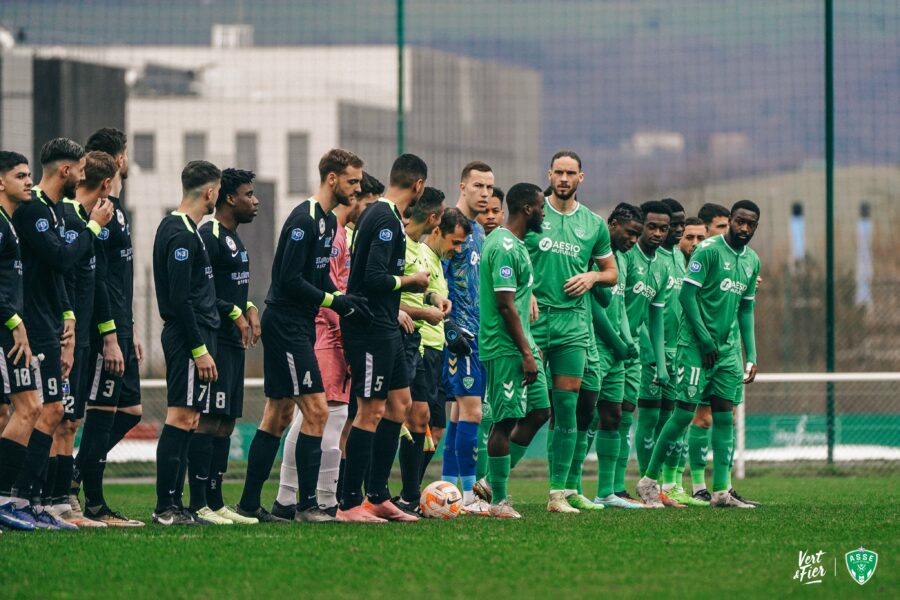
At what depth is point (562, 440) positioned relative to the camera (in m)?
10.1

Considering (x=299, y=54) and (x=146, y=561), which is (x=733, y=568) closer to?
(x=146, y=561)

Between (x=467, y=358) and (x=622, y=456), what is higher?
(x=467, y=358)

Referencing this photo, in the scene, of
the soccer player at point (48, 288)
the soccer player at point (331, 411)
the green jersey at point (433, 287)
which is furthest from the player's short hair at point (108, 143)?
the green jersey at point (433, 287)

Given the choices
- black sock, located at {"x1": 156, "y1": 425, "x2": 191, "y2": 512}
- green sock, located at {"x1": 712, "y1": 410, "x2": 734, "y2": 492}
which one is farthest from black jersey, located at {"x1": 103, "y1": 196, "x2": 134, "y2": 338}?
green sock, located at {"x1": 712, "y1": 410, "x2": 734, "y2": 492}

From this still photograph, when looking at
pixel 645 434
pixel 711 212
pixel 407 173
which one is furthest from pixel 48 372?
pixel 711 212

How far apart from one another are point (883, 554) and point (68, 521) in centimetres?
495

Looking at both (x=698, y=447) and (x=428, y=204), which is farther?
(x=698, y=447)

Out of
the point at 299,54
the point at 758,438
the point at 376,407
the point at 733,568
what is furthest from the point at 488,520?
the point at 299,54

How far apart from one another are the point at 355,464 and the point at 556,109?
2425 cm

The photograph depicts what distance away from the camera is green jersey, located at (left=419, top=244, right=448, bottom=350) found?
34.0 ft

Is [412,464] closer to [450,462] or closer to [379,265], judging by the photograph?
[450,462]

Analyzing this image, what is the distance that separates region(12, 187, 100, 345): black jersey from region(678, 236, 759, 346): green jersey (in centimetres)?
500

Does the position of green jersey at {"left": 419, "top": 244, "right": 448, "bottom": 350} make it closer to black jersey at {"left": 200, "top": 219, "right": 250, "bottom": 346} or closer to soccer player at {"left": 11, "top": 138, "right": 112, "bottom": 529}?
black jersey at {"left": 200, "top": 219, "right": 250, "bottom": 346}

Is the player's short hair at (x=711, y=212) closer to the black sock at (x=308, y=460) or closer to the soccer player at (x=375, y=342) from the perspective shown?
the soccer player at (x=375, y=342)
